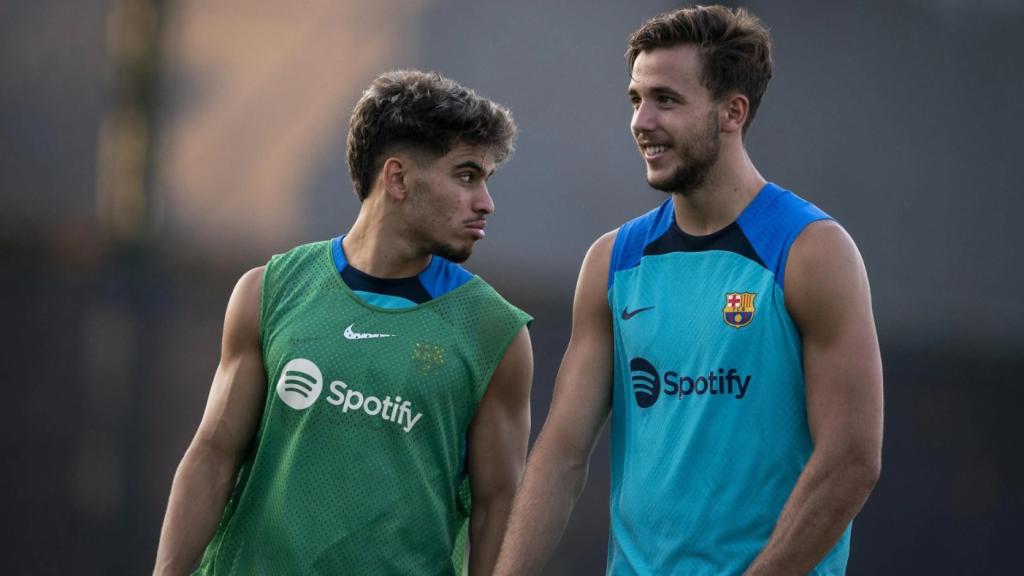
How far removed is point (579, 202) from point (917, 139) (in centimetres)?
130

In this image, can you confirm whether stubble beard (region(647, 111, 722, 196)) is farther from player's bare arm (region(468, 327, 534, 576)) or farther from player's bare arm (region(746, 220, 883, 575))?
player's bare arm (region(468, 327, 534, 576))

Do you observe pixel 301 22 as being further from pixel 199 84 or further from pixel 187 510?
pixel 187 510

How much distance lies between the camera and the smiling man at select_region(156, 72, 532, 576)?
9.49 feet

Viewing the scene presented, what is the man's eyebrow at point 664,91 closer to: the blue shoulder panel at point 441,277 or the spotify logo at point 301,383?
the blue shoulder panel at point 441,277

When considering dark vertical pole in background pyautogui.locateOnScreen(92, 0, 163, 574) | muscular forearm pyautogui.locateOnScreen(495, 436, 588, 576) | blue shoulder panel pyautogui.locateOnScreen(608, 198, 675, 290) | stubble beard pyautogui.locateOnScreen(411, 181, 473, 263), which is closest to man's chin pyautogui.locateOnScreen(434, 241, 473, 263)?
stubble beard pyautogui.locateOnScreen(411, 181, 473, 263)

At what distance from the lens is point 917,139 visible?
5.21 meters

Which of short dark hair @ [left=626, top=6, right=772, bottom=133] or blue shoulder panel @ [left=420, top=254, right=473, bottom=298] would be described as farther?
blue shoulder panel @ [left=420, top=254, right=473, bottom=298]

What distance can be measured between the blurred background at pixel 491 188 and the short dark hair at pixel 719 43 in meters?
2.42

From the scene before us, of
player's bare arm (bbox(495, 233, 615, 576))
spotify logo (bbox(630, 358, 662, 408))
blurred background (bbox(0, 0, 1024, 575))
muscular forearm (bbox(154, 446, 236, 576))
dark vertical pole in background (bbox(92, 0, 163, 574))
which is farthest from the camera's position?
dark vertical pole in background (bbox(92, 0, 163, 574))

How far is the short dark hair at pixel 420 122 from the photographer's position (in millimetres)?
3053

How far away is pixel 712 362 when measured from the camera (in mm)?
2654

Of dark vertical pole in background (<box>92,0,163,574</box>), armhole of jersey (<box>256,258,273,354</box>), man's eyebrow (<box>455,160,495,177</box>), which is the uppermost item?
man's eyebrow (<box>455,160,495,177</box>)

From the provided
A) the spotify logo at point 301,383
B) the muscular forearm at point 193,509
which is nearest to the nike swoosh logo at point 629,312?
the spotify logo at point 301,383

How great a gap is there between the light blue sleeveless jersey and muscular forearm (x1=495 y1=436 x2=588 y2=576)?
0.39ft
